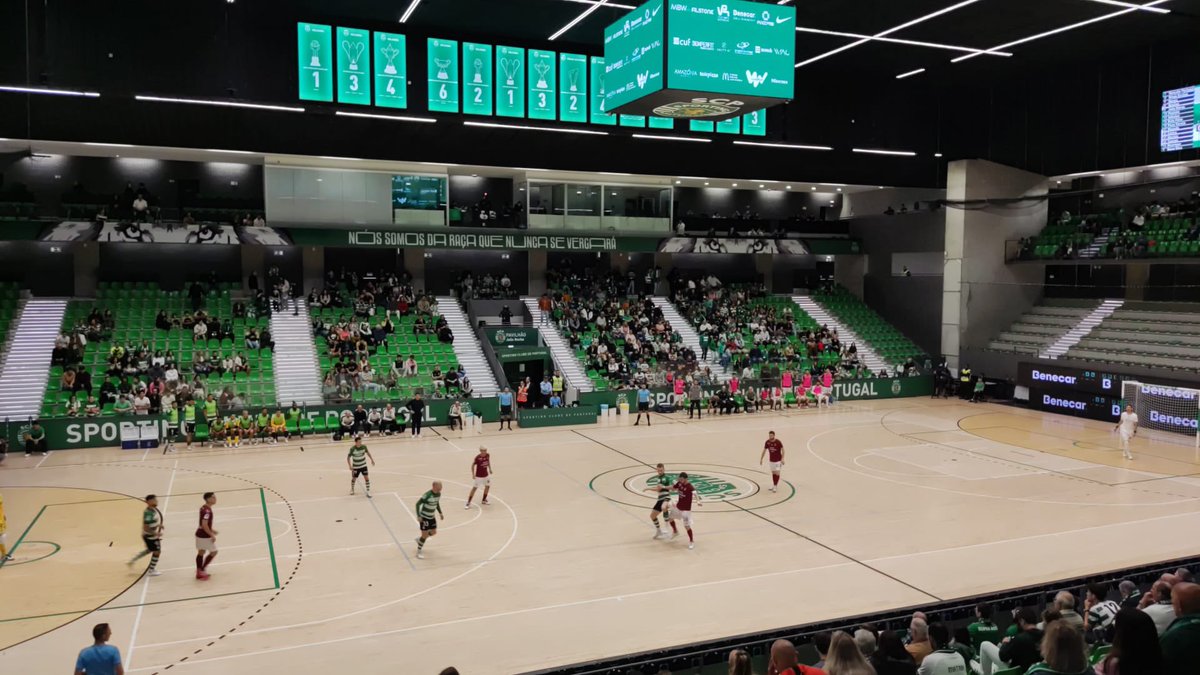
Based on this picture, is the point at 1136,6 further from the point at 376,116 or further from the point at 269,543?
the point at 269,543

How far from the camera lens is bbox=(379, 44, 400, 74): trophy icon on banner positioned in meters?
29.3

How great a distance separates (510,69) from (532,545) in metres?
20.8

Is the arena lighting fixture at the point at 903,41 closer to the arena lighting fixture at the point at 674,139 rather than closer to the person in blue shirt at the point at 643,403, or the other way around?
the arena lighting fixture at the point at 674,139

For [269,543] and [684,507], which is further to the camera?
[269,543]

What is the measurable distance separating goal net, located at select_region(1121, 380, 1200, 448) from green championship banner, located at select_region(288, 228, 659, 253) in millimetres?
20546

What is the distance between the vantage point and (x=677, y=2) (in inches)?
575

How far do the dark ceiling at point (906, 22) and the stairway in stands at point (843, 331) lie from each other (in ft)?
45.2

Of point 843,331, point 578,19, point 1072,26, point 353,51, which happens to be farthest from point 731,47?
point 843,331

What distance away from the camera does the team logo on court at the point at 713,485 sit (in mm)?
19359

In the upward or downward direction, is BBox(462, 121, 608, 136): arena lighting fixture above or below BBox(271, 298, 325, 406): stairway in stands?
above

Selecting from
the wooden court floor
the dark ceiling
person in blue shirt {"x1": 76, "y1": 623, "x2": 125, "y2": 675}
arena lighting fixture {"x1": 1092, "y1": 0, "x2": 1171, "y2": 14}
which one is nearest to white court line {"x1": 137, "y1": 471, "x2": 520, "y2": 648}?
the wooden court floor

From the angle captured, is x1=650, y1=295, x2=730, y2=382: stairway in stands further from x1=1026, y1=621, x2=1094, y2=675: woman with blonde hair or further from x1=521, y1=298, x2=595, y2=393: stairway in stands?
x1=1026, y1=621, x2=1094, y2=675: woman with blonde hair

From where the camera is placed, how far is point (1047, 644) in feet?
17.7

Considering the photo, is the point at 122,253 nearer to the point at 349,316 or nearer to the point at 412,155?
the point at 349,316
